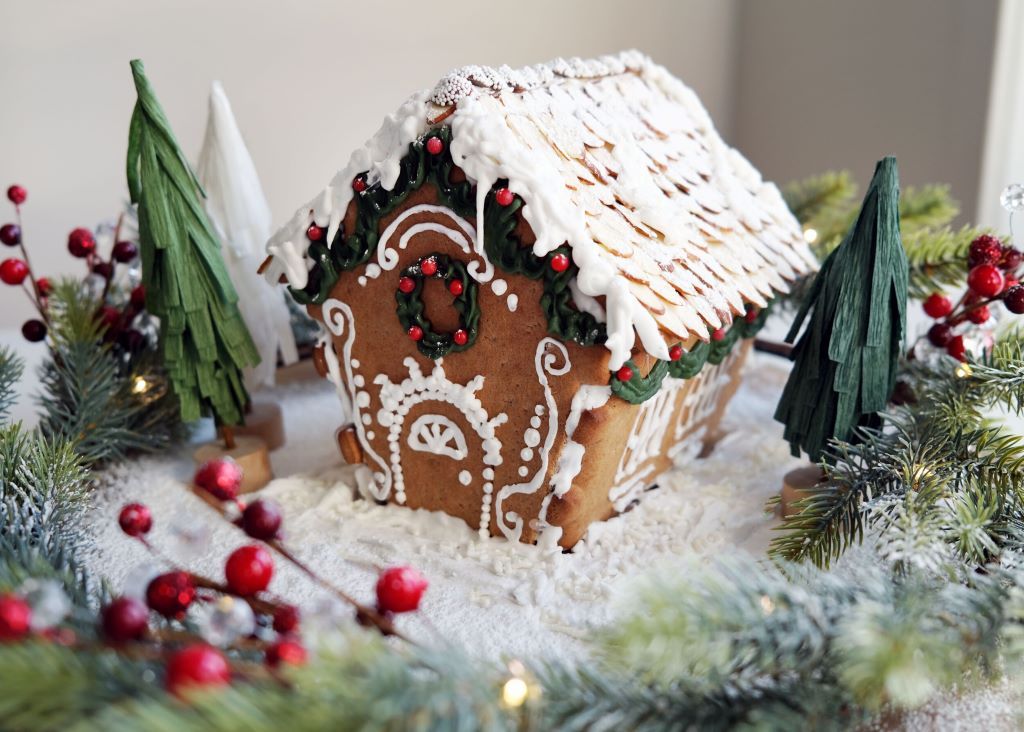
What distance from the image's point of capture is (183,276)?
1.39m

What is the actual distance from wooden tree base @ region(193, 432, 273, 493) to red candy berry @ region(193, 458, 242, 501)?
668 millimetres

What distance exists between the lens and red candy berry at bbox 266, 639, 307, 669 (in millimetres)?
724

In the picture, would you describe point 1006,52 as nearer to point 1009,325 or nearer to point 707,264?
point 1009,325

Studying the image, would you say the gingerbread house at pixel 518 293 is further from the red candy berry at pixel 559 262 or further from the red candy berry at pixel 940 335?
the red candy berry at pixel 940 335

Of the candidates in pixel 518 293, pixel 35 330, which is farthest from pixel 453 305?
pixel 35 330

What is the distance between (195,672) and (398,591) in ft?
0.62

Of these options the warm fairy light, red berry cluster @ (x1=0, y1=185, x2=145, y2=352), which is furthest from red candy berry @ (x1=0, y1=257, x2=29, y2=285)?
the warm fairy light

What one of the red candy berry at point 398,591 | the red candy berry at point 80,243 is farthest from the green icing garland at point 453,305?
the red candy berry at point 80,243

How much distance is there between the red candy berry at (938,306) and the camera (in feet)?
4.90

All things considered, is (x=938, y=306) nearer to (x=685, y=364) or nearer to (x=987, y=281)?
(x=987, y=281)

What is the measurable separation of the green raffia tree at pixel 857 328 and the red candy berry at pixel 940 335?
0.21 meters

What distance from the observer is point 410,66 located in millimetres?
2467

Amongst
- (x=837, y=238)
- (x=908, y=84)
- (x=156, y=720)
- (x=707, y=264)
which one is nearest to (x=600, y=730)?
(x=156, y=720)

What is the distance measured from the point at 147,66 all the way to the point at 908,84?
195cm
